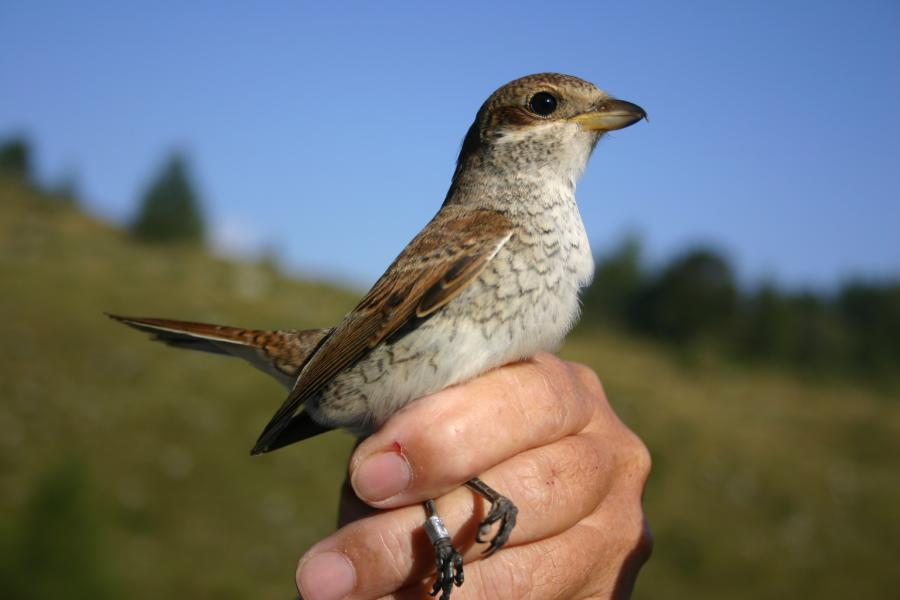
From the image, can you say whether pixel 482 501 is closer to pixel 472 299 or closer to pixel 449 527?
pixel 449 527

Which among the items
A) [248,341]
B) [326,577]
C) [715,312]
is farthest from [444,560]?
[715,312]

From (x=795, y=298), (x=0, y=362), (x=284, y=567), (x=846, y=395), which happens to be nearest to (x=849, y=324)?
(x=795, y=298)

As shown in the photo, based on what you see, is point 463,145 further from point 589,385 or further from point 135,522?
point 135,522

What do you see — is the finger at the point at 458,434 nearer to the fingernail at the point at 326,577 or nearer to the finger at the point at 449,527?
the finger at the point at 449,527

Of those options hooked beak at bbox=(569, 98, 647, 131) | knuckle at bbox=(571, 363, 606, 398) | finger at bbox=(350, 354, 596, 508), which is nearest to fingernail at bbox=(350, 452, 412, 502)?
finger at bbox=(350, 354, 596, 508)

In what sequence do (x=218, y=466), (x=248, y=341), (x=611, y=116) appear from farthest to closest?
(x=218, y=466) → (x=248, y=341) → (x=611, y=116)

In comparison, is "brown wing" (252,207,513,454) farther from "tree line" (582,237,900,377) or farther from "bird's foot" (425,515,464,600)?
"tree line" (582,237,900,377)

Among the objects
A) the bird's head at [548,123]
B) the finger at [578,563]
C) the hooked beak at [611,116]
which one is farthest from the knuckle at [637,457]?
the hooked beak at [611,116]
